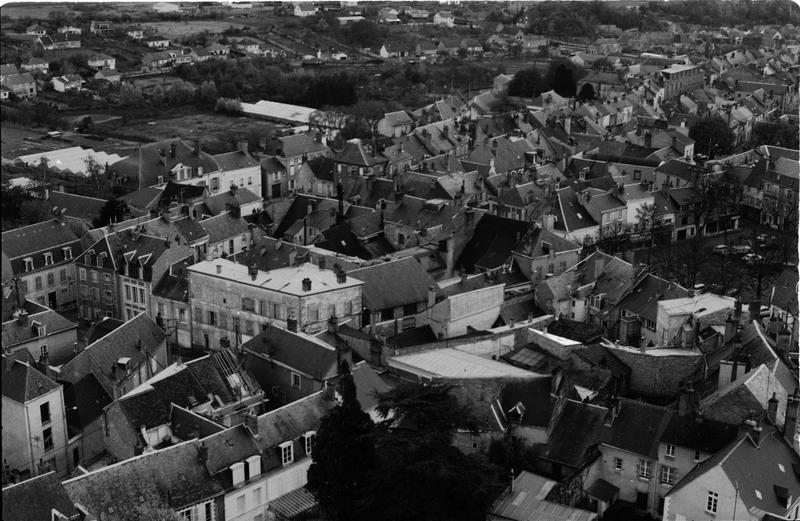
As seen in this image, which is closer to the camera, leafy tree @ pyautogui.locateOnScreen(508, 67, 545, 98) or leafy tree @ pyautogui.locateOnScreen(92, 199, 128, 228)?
leafy tree @ pyautogui.locateOnScreen(92, 199, 128, 228)

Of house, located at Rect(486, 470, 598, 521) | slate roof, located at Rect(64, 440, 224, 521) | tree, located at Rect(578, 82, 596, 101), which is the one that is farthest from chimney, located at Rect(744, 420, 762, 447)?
tree, located at Rect(578, 82, 596, 101)

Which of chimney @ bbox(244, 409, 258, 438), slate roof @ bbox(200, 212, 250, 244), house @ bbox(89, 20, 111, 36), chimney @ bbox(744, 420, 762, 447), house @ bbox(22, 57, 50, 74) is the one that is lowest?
house @ bbox(22, 57, 50, 74)

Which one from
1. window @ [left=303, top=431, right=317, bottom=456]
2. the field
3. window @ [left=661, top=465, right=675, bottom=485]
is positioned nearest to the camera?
window @ [left=661, top=465, right=675, bottom=485]

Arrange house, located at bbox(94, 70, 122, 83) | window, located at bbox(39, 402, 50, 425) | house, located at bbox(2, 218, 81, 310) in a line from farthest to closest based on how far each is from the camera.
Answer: house, located at bbox(94, 70, 122, 83), house, located at bbox(2, 218, 81, 310), window, located at bbox(39, 402, 50, 425)

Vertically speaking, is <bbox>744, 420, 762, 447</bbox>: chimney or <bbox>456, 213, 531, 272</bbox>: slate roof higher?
<bbox>744, 420, 762, 447</bbox>: chimney

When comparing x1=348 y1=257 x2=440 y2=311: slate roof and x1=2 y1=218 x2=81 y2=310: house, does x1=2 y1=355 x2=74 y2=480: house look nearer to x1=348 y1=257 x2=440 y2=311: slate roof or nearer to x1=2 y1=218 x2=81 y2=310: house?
x1=348 y1=257 x2=440 y2=311: slate roof

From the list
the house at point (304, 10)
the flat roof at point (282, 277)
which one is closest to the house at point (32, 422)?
the flat roof at point (282, 277)

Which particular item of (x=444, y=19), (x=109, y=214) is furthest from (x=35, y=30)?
(x=109, y=214)
